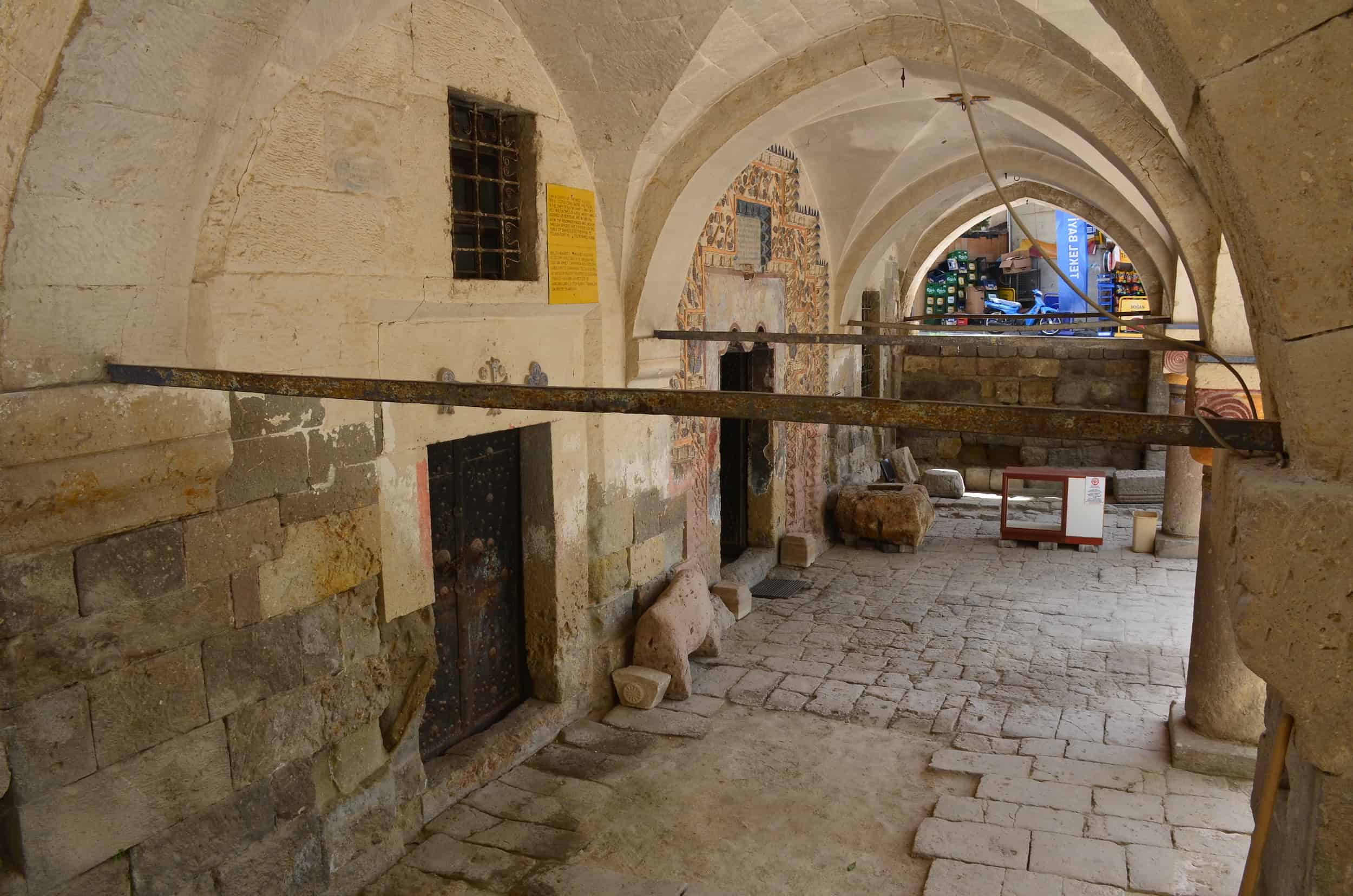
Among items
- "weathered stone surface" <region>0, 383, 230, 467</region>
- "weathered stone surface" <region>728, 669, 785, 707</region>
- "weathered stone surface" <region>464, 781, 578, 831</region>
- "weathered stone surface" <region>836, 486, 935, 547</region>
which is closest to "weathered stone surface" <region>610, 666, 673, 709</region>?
"weathered stone surface" <region>728, 669, 785, 707</region>

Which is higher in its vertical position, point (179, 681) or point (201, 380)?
point (201, 380)

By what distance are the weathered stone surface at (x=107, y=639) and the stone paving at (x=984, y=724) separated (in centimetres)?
148

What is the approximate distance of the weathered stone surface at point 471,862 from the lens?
4.22 meters

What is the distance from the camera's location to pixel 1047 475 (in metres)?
10.1

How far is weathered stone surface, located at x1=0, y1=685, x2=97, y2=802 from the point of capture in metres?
2.98

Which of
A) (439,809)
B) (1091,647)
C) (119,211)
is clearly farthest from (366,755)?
(1091,647)

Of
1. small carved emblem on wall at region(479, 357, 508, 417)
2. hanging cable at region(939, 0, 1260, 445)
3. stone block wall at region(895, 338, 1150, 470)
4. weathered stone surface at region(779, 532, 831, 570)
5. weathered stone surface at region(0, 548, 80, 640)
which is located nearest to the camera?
hanging cable at region(939, 0, 1260, 445)

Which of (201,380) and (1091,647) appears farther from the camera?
(1091,647)

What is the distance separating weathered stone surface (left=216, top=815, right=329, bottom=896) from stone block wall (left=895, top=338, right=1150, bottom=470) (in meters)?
11.3

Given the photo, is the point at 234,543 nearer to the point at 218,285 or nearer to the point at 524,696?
the point at 218,285

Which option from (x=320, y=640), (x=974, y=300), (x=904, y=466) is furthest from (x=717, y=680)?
(x=974, y=300)

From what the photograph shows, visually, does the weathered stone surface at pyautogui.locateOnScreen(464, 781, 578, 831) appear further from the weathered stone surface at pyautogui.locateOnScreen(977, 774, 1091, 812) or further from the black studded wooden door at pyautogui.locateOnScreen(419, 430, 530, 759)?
the weathered stone surface at pyautogui.locateOnScreen(977, 774, 1091, 812)

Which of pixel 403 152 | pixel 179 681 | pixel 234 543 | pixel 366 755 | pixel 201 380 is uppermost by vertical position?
pixel 403 152

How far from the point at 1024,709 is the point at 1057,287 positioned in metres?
18.7
